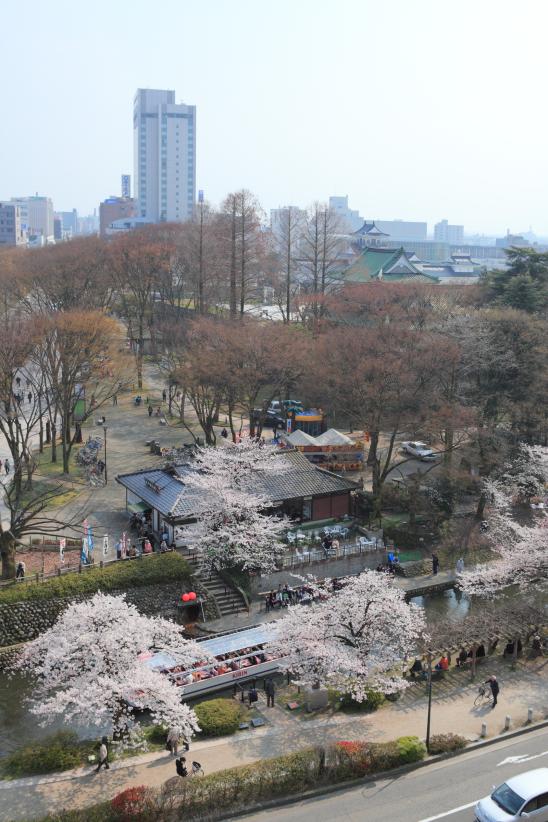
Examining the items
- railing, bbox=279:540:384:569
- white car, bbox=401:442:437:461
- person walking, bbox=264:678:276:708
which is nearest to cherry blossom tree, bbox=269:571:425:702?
person walking, bbox=264:678:276:708

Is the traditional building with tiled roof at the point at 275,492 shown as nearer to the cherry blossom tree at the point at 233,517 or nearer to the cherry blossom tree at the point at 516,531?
the cherry blossom tree at the point at 233,517

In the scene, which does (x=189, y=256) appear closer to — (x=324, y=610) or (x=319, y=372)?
(x=319, y=372)

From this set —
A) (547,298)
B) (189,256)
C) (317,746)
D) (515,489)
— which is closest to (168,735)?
(317,746)

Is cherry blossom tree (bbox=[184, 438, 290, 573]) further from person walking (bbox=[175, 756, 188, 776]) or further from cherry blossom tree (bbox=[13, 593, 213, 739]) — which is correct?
person walking (bbox=[175, 756, 188, 776])

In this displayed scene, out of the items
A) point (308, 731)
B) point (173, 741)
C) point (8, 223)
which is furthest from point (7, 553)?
point (8, 223)

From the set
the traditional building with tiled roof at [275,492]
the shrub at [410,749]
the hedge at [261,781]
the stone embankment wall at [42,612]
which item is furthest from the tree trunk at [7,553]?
the shrub at [410,749]

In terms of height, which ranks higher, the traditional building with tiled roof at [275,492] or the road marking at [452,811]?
the traditional building with tiled roof at [275,492]
